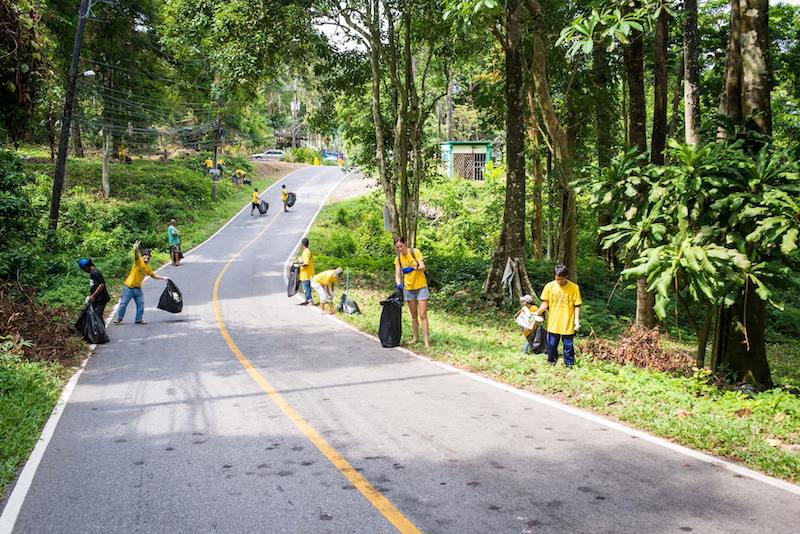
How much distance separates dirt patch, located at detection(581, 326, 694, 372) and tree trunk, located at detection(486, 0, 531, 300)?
18.1 ft

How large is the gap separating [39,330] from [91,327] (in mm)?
908

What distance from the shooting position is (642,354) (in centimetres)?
1063

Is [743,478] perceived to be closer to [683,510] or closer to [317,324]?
[683,510]

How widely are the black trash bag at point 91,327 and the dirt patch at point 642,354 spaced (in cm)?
881

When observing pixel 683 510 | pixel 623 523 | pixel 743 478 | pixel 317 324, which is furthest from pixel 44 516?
pixel 317 324

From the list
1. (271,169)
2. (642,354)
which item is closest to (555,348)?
(642,354)

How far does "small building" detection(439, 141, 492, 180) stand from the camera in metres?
45.8

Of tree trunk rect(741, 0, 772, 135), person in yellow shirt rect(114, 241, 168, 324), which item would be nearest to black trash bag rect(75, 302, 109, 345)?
person in yellow shirt rect(114, 241, 168, 324)

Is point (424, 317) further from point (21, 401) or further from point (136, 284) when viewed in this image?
point (136, 284)

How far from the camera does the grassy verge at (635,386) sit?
20.3 feet

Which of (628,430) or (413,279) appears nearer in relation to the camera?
(628,430)

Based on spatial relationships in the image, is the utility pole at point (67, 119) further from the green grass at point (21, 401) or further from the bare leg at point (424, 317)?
the bare leg at point (424, 317)

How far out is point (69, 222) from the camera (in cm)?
2981

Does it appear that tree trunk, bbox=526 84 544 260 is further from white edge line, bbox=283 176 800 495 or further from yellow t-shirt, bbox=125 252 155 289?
white edge line, bbox=283 176 800 495
